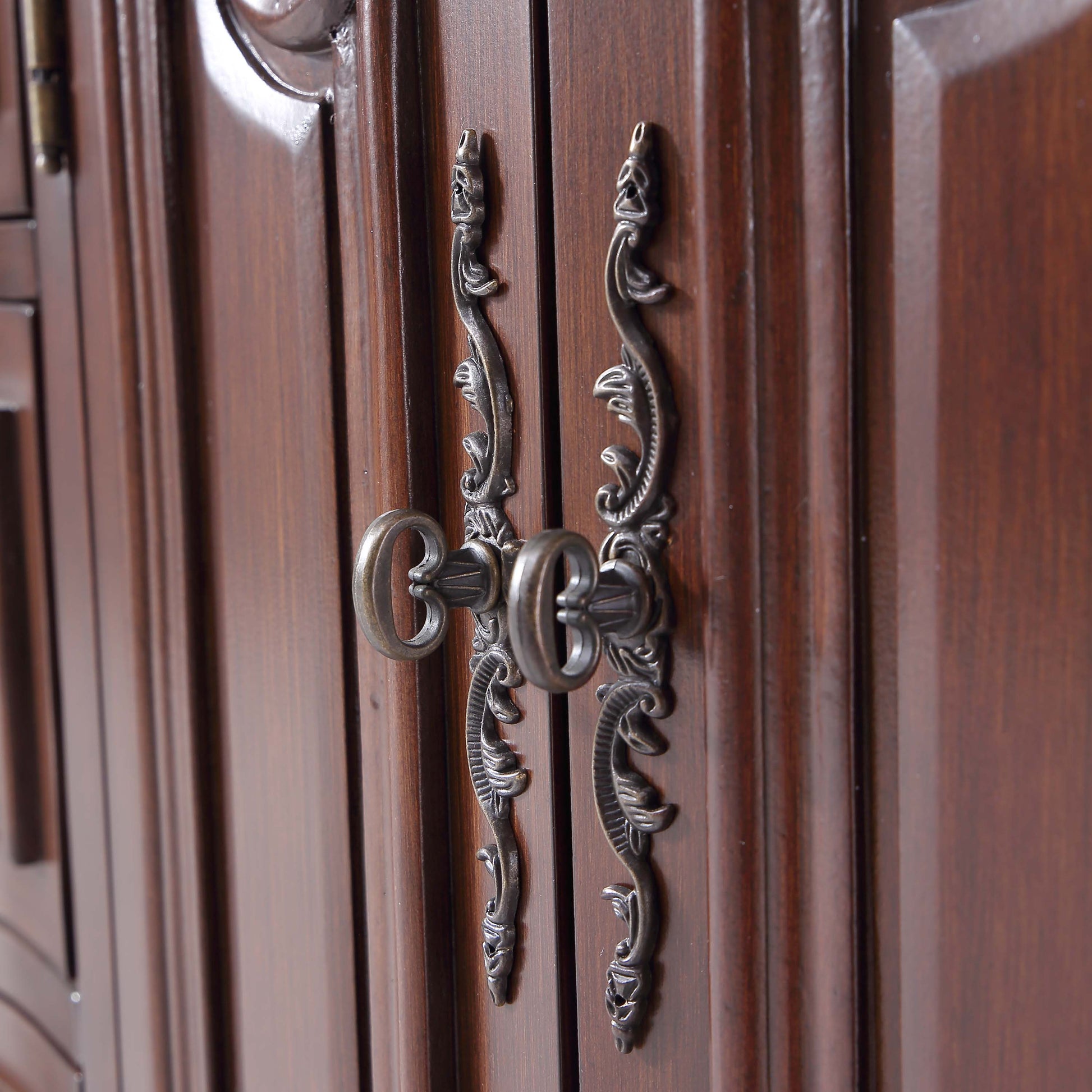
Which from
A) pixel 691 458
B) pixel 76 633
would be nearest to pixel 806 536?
pixel 691 458

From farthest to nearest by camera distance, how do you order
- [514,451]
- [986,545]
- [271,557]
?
1. [271,557]
2. [514,451]
3. [986,545]

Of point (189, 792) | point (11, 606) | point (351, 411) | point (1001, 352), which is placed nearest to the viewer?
point (1001, 352)

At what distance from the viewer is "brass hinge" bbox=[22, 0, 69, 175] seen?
0.54 meters

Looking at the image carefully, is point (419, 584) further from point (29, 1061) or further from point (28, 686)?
point (29, 1061)

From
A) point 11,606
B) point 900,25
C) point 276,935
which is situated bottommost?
point 276,935

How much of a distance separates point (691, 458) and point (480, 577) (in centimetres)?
8

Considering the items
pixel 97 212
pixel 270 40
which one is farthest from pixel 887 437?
pixel 97 212

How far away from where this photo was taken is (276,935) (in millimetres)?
492

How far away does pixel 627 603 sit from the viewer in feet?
1.07

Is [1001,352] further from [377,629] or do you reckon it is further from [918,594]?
[377,629]

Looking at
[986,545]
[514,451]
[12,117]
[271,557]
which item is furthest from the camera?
[12,117]

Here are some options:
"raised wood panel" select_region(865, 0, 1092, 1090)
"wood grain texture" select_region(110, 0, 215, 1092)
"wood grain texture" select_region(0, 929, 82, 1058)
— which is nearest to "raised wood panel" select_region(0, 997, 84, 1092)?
"wood grain texture" select_region(0, 929, 82, 1058)

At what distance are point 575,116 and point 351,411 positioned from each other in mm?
137

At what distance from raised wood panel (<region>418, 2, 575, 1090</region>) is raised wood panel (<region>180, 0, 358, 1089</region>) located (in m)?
0.06
